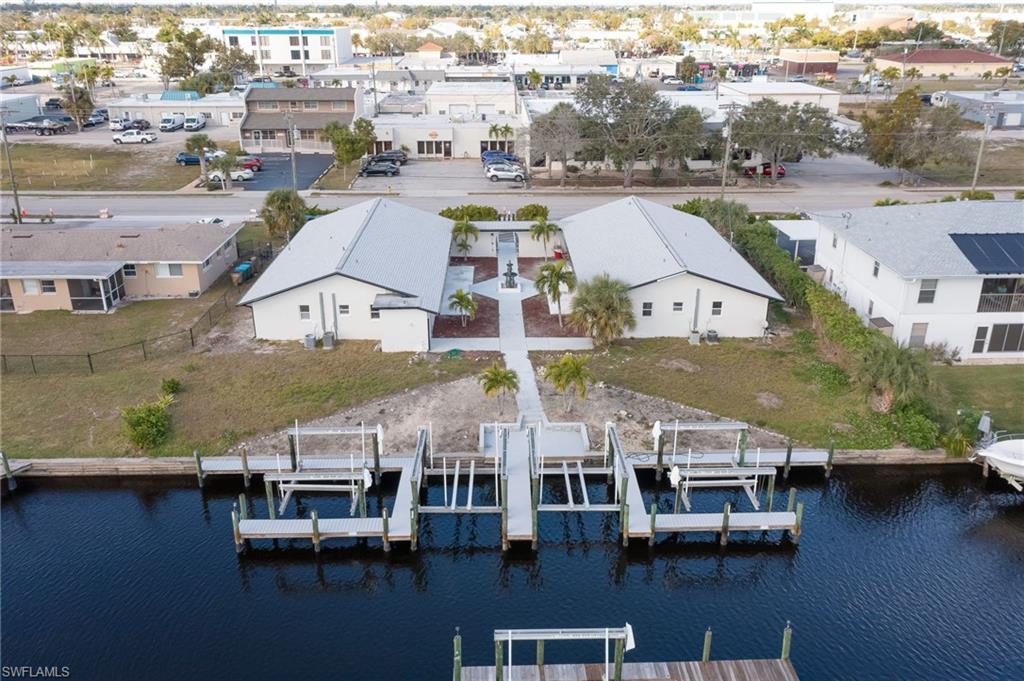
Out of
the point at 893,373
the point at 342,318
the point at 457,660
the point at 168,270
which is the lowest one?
the point at 457,660

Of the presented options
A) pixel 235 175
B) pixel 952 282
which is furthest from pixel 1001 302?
pixel 235 175

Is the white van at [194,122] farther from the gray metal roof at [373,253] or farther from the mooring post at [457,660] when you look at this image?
the mooring post at [457,660]

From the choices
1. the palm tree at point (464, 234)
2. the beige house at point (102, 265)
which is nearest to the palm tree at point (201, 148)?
the beige house at point (102, 265)

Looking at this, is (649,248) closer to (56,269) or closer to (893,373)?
(893,373)

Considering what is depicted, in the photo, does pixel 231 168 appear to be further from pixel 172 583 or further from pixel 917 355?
pixel 917 355

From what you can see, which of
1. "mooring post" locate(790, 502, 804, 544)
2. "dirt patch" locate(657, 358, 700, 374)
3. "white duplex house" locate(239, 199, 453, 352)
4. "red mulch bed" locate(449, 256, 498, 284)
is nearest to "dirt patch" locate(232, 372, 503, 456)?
"white duplex house" locate(239, 199, 453, 352)

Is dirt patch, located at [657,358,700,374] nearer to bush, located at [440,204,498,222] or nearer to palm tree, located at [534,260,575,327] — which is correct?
palm tree, located at [534,260,575,327]
